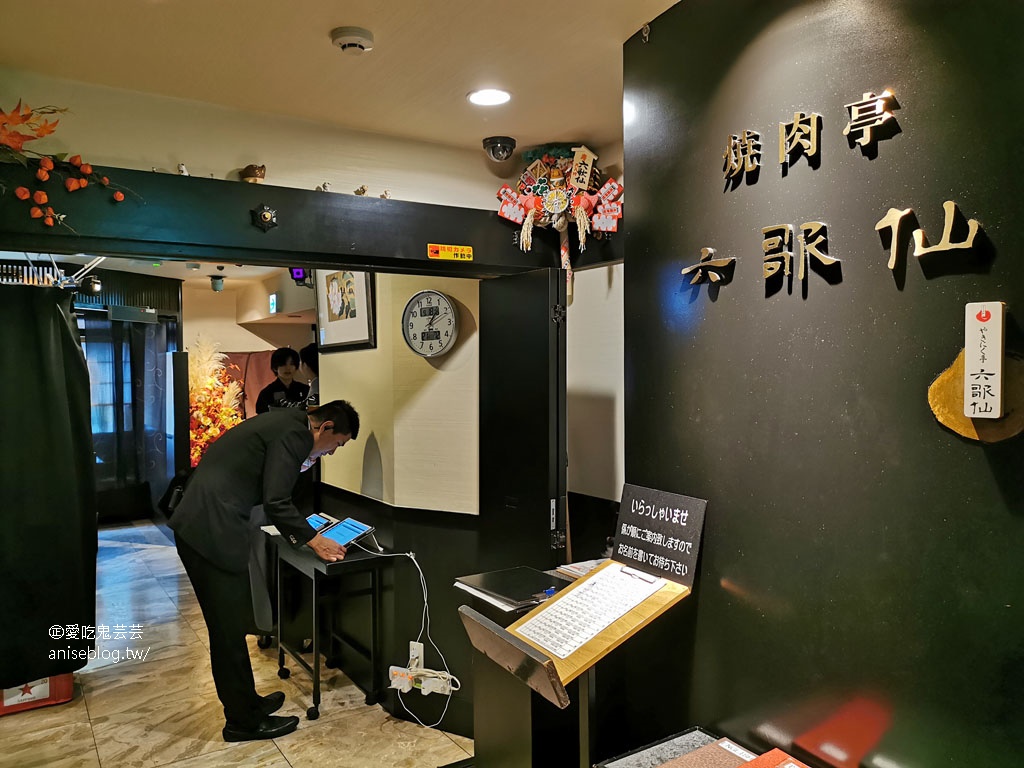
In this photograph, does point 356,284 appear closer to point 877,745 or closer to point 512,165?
point 512,165

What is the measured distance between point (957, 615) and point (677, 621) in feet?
2.39

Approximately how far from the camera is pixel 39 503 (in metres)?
2.94

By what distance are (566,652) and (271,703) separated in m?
2.25

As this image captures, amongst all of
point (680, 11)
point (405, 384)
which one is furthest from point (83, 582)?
point (680, 11)

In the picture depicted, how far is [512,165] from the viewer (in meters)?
3.04

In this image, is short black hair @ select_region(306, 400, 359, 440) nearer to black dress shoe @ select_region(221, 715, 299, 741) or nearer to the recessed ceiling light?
black dress shoe @ select_region(221, 715, 299, 741)

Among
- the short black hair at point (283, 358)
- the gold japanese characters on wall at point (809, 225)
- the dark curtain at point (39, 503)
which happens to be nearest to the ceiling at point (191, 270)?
the short black hair at point (283, 358)

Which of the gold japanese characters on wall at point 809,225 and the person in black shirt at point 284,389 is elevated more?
the gold japanese characters on wall at point 809,225

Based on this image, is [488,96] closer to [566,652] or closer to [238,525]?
[566,652]

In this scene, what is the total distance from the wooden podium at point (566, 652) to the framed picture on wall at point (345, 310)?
6.70 feet

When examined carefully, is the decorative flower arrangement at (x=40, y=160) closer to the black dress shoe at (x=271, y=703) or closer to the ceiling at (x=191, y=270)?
the black dress shoe at (x=271, y=703)

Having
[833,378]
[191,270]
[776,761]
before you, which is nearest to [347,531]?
[776,761]

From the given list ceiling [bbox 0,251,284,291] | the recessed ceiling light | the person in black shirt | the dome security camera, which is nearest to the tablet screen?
the person in black shirt

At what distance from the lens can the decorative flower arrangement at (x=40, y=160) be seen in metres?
2.04
